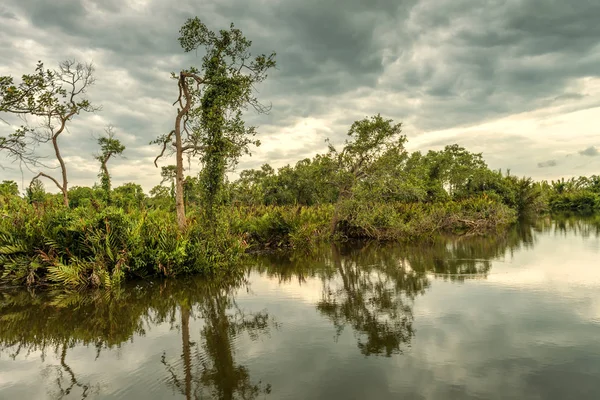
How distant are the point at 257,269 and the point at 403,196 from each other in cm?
1077

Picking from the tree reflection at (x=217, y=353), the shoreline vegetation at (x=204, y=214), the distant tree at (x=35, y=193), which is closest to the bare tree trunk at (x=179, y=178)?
the shoreline vegetation at (x=204, y=214)

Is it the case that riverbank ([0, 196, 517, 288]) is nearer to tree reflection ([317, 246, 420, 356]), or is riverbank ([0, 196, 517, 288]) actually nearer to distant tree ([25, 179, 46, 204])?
tree reflection ([317, 246, 420, 356])

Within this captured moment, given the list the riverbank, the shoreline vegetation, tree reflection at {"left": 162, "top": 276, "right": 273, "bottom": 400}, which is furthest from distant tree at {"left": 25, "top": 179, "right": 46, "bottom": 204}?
tree reflection at {"left": 162, "top": 276, "right": 273, "bottom": 400}

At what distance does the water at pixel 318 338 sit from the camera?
4.66m

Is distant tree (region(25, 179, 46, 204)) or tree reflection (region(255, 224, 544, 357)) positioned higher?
distant tree (region(25, 179, 46, 204))

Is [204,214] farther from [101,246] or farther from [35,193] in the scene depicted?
[35,193]

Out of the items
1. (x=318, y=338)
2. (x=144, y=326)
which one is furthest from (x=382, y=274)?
(x=144, y=326)

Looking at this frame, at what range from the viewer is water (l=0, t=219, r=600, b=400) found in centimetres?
466

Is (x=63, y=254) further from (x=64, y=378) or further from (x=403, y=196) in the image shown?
(x=403, y=196)

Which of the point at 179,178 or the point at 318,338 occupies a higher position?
the point at 179,178

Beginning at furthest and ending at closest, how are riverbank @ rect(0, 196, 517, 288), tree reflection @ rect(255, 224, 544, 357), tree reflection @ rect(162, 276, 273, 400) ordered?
riverbank @ rect(0, 196, 517, 288), tree reflection @ rect(255, 224, 544, 357), tree reflection @ rect(162, 276, 273, 400)

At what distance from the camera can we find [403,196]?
2077 cm

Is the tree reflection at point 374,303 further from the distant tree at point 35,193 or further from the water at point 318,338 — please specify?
the distant tree at point 35,193

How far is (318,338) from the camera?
620 cm
